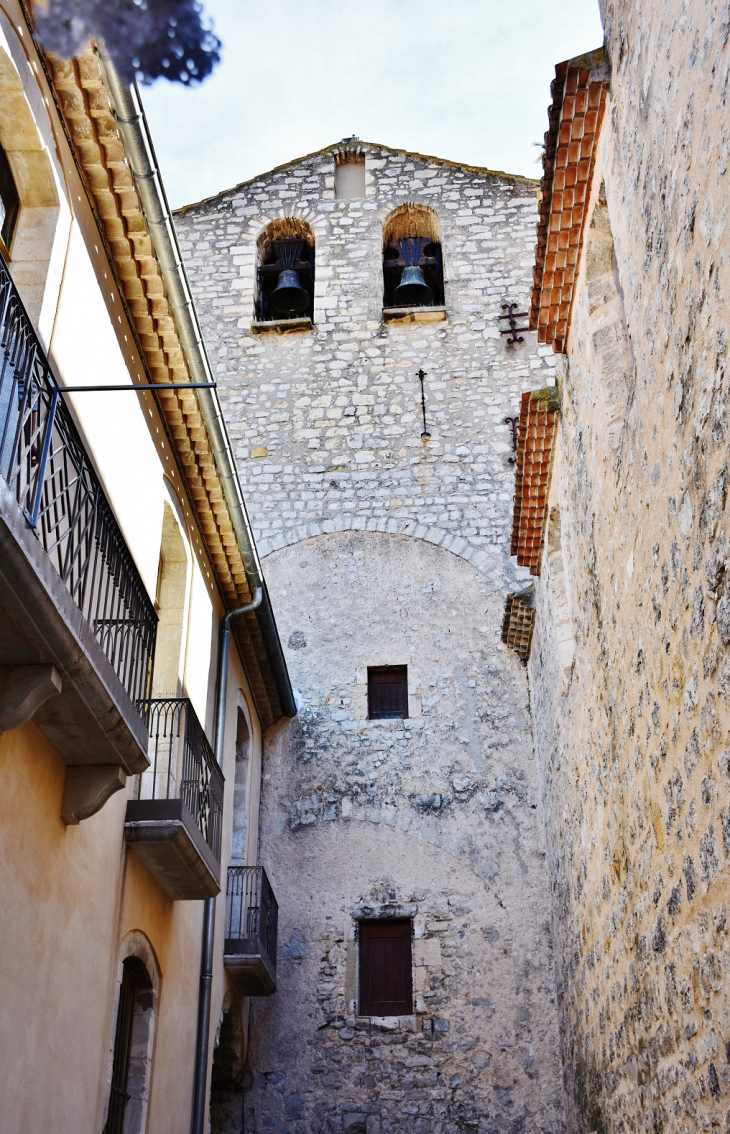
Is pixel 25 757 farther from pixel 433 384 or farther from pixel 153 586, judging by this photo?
pixel 433 384

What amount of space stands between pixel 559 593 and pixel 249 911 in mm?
4359

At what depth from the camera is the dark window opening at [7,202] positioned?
6203 mm

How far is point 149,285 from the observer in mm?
7707

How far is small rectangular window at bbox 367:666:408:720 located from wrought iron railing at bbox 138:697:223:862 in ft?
14.4

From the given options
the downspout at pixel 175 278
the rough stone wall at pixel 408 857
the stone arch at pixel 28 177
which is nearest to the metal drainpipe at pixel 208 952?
the downspout at pixel 175 278

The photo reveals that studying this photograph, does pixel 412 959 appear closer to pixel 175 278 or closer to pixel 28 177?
pixel 175 278

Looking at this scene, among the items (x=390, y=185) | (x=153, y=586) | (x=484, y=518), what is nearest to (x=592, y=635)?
(x=153, y=586)

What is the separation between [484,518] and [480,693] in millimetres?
2450

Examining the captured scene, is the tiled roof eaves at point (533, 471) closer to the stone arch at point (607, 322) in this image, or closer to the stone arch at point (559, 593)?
the stone arch at point (559, 593)

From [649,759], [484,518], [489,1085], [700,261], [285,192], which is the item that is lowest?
[489,1085]

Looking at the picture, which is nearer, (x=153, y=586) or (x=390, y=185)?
(x=153, y=586)

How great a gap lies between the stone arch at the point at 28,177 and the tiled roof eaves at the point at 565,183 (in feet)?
9.47

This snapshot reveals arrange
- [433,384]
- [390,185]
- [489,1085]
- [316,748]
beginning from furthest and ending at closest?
[390,185]
[433,384]
[316,748]
[489,1085]

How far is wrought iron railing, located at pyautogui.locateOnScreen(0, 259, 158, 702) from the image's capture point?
200 inches
